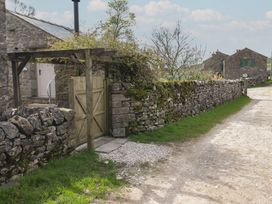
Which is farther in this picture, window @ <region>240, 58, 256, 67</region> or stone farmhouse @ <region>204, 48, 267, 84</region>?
window @ <region>240, 58, 256, 67</region>

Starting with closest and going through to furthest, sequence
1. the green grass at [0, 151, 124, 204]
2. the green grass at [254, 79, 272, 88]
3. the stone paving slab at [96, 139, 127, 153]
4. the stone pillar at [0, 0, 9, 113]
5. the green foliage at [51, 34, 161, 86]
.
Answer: the green grass at [0, 151, 124, 204]
the stone paving slab at [96, 139, 127, 153]
the stone pillar at [0, 0, 9, 113]
the green foliage at [51, 34, 161, 86]
the green grass at [254, 79, 272, 88]

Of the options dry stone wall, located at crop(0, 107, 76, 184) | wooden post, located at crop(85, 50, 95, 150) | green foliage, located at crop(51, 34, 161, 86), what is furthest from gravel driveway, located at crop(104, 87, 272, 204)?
green foliage, located at crop(51, 34, 161, 86)

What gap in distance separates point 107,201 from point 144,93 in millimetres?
5218

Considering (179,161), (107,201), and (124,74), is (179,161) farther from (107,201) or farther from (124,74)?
(124,74)

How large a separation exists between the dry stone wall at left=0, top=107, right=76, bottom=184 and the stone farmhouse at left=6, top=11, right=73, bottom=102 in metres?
7.54

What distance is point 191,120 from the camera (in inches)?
491

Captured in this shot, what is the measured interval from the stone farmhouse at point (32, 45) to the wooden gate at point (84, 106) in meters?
5.52

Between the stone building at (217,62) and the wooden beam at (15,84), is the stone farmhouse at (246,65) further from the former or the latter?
the wooden beam at (15,84)

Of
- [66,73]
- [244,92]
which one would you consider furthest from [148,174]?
[244,92]

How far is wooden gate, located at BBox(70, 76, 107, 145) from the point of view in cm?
778

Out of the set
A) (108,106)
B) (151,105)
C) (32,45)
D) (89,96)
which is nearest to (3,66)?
(89,96)

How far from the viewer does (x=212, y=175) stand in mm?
6199

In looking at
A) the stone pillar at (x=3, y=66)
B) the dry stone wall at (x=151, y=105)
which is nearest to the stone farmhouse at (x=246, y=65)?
the dry stone wall at (x=151, y=105)

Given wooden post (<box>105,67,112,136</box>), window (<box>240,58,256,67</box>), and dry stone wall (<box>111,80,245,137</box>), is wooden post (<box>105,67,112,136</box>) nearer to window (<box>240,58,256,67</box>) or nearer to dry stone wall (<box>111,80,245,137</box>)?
dry stone wall (<box>111,80,245,137</box>)
